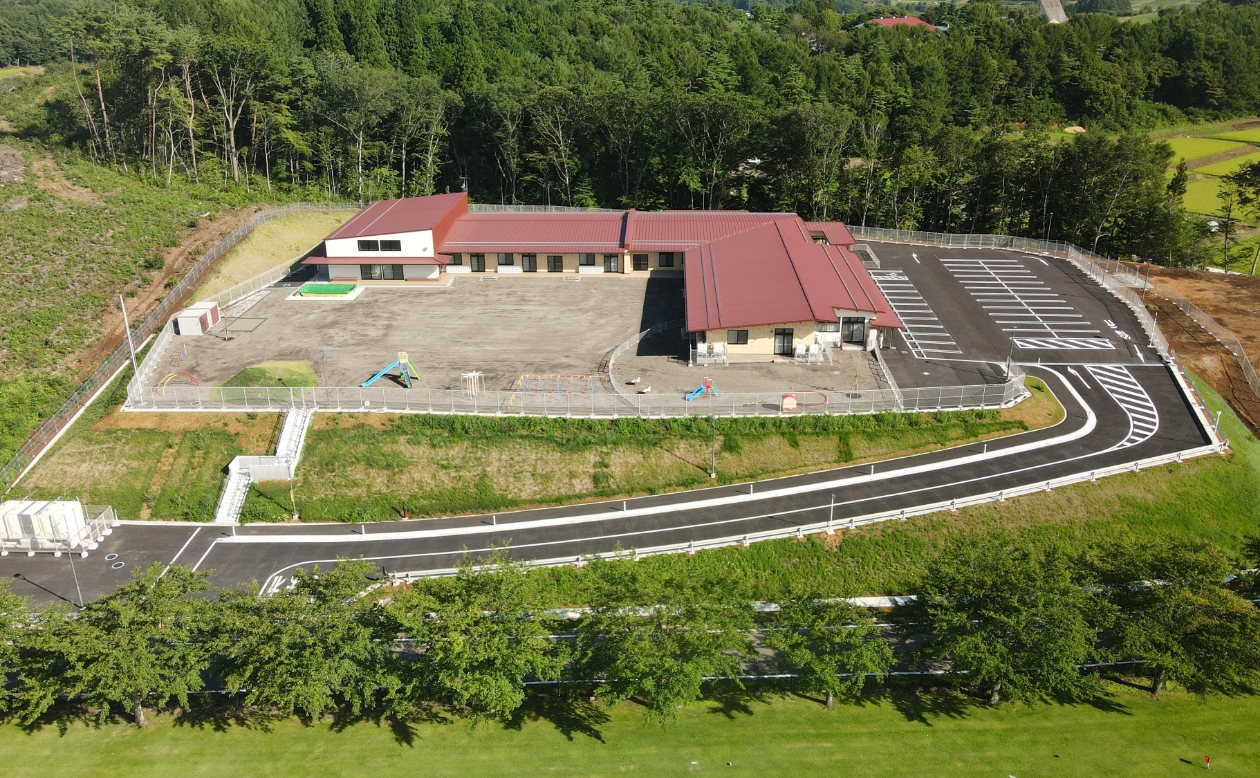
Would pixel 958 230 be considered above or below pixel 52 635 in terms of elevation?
above

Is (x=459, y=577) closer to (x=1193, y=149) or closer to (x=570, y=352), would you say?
(x=570, y=352)

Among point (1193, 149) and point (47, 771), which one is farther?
point (1193, 149)

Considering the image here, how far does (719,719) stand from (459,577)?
36.0 feet

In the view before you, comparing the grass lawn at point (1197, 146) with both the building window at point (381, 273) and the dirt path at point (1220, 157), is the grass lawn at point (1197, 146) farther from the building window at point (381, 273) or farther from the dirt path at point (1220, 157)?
the building window at point (381, 273)

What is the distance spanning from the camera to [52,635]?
31.2 m

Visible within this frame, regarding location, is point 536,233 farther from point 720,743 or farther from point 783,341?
point 720,743

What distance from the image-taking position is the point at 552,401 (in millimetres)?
47812

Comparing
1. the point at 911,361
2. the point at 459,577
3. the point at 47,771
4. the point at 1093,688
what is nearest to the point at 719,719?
the point at 459,577

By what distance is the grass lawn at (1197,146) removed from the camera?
377 ft

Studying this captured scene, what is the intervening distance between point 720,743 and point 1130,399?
32.5 meters

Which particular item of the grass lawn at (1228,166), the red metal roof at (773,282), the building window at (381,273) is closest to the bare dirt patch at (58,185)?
the building window at (381,273)

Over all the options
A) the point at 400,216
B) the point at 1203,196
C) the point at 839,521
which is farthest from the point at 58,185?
the point at 1203,196

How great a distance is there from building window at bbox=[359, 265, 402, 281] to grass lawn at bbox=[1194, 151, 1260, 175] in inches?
3860

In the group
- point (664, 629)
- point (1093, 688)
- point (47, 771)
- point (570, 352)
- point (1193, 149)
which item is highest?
point (1193, 149)
